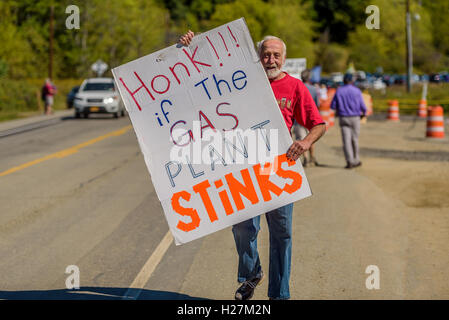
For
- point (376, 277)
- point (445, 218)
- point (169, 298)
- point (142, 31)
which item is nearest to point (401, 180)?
point (445, 218)

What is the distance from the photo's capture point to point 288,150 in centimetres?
527

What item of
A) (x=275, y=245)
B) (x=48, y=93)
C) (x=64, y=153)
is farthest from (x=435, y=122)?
(x=48, y=93)

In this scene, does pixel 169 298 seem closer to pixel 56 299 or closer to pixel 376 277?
pixel 56 299

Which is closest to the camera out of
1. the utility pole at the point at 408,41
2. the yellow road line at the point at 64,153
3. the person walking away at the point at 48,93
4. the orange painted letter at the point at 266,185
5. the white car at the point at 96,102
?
the orange painted letter at the point at 266,185

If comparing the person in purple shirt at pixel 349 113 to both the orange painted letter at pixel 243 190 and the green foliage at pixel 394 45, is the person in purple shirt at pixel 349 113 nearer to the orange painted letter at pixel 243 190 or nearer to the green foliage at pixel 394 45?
the orange painted letter at pixel 243 190

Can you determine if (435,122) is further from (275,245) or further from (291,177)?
(291,177)

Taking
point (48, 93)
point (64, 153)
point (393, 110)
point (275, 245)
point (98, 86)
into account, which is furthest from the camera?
point (48, 93)

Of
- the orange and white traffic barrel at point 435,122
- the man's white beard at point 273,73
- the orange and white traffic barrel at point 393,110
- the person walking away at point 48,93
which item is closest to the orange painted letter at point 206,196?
the man's white beard at point 273,73

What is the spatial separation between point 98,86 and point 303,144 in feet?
100

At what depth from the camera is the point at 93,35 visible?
233 feet

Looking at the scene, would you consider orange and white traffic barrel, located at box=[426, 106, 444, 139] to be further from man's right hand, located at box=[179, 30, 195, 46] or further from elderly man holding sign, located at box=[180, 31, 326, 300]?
man's right hand, located at box=[179, 30, 195, 46]

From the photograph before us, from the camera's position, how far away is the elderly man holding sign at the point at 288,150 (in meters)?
5.35

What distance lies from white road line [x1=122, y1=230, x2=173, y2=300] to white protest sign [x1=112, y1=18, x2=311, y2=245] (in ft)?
3.48

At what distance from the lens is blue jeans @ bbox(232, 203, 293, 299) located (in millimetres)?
5465
